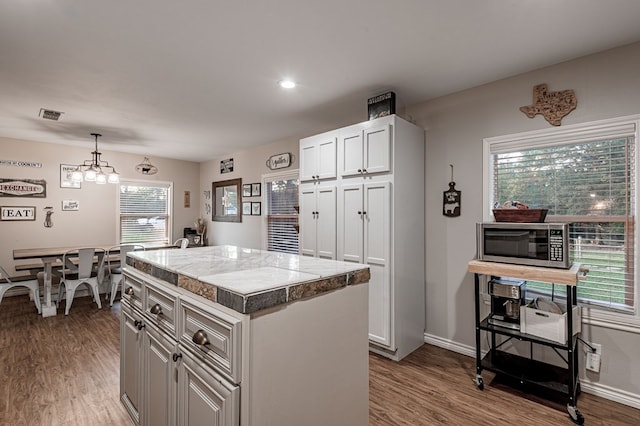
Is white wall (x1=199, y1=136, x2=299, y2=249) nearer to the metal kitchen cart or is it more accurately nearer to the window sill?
the metal kitchen cart

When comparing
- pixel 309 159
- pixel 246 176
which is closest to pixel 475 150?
pixel 309 159

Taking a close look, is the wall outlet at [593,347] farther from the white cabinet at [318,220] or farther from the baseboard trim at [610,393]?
the white cabinet at [318,220]

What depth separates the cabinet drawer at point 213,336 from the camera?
1057mm

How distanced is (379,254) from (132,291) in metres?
1.94

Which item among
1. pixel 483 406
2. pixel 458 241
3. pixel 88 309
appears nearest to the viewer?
pixel 483 406

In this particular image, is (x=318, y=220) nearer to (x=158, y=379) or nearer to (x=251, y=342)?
(x=158, y=379)

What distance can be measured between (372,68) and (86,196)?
534cm

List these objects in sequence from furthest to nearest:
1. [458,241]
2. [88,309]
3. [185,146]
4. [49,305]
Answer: [185,146], [88,309], [49,305], [458,241]

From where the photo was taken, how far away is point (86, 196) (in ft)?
17.8

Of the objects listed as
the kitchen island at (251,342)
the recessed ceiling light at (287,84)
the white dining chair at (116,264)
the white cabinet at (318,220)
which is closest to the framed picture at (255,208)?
the white dining chair at (116,264)

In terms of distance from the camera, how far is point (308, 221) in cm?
356

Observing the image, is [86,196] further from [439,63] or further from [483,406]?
[483,406]

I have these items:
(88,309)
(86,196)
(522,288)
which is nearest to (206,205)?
(86,196)

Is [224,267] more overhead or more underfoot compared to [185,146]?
more underfoot
